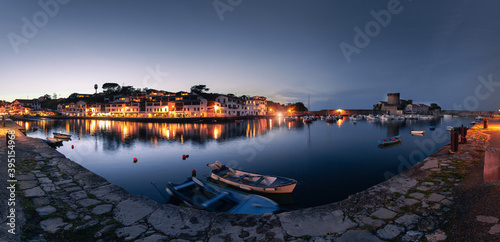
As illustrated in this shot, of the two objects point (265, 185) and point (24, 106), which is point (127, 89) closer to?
point (24, 106)

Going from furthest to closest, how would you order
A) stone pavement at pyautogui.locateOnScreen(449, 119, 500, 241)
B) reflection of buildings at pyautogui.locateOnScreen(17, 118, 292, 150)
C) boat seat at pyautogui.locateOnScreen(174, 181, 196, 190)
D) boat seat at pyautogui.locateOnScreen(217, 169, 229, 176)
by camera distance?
reflection of buildings at pyautogui.locateOnScreen(17, 118, 292, 150), boat seat at pyautogui.locateOnScreen(217, 169, 229, 176), boat seat at pyautogui.locateOnScreen(174, 181, 196, 190), stone pavement at pyautogui.locateOnScreen(449, 119, 500, 241)

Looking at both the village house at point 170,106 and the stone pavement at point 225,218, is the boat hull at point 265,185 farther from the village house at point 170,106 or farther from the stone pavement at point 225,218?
the village house at point 170,106

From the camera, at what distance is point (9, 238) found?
325 centimetres

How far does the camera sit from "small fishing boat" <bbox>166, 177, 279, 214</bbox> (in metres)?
7.90

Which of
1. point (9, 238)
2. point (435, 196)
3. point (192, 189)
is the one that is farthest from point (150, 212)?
point (435, 196)

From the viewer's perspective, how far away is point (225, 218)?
4.41m

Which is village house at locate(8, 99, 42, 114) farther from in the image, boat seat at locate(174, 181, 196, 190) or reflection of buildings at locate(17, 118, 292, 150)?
boat seat at locate(174, 181, 196, 190)

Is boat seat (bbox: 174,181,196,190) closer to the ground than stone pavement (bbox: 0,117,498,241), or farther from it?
closer to the ground

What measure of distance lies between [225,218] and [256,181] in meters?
6.43

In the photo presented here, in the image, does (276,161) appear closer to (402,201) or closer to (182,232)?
(402,201)

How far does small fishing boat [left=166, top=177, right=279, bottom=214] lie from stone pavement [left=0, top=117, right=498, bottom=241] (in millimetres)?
3371

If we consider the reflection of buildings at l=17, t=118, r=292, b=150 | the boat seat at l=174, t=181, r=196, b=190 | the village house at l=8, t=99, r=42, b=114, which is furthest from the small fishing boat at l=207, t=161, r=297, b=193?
the village house at l=8, t=99, r=42, b=114

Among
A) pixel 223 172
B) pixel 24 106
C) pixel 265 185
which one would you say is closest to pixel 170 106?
pixel 223 172

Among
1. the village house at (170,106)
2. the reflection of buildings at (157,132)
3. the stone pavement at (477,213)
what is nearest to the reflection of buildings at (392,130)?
the reflection of buildings at (157,132)
